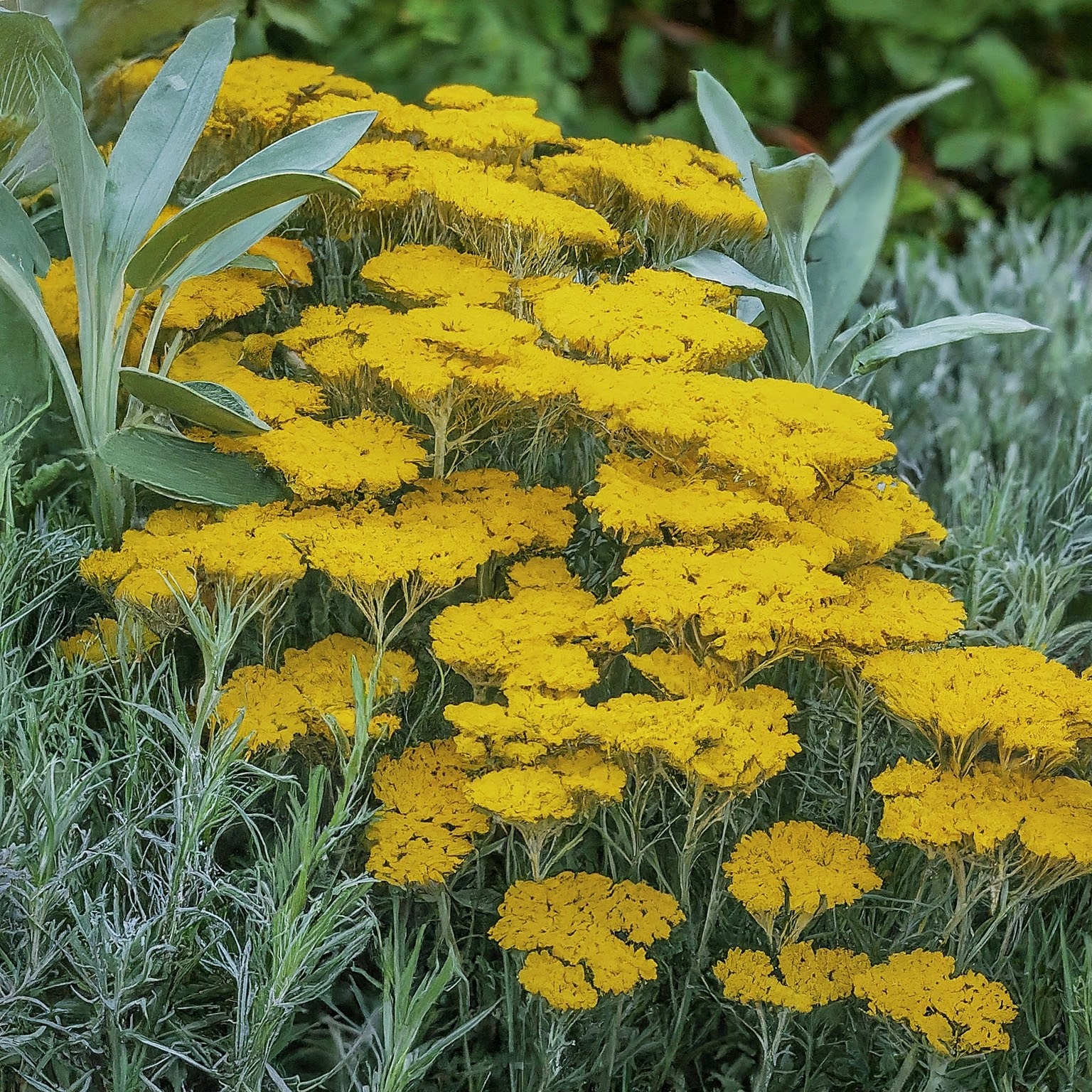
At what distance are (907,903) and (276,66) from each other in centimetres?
114

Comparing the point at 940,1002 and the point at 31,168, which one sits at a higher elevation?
the point at 31,168

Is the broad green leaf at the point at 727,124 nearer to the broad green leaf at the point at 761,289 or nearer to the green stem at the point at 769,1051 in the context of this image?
the broad green leaf at the point at 761,289


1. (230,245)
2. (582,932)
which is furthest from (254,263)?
(582,932)

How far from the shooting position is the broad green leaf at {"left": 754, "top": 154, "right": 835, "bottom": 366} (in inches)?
52.3

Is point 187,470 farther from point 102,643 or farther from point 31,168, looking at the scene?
point 31,168

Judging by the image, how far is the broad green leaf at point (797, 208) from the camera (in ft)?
4.36

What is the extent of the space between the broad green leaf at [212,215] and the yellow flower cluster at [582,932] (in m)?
0.60

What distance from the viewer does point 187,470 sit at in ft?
3.67

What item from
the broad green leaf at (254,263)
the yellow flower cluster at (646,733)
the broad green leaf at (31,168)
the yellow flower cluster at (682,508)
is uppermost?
the broad green leaf at (31,168)

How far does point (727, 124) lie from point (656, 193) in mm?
380

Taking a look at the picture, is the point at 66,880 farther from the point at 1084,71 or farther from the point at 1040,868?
the point at 1084,71

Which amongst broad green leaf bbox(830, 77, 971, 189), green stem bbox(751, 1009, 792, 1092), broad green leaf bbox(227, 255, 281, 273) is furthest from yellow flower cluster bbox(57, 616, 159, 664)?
broad green leaf bbox(830, 77, 971, 189)

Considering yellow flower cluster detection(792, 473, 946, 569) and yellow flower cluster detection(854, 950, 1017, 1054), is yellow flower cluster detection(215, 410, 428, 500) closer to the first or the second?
yellow flower cluster detection(792, 473, 946, 569)

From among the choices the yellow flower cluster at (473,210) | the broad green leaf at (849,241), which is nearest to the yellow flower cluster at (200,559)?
the yellow flower cluster at (473,210)
